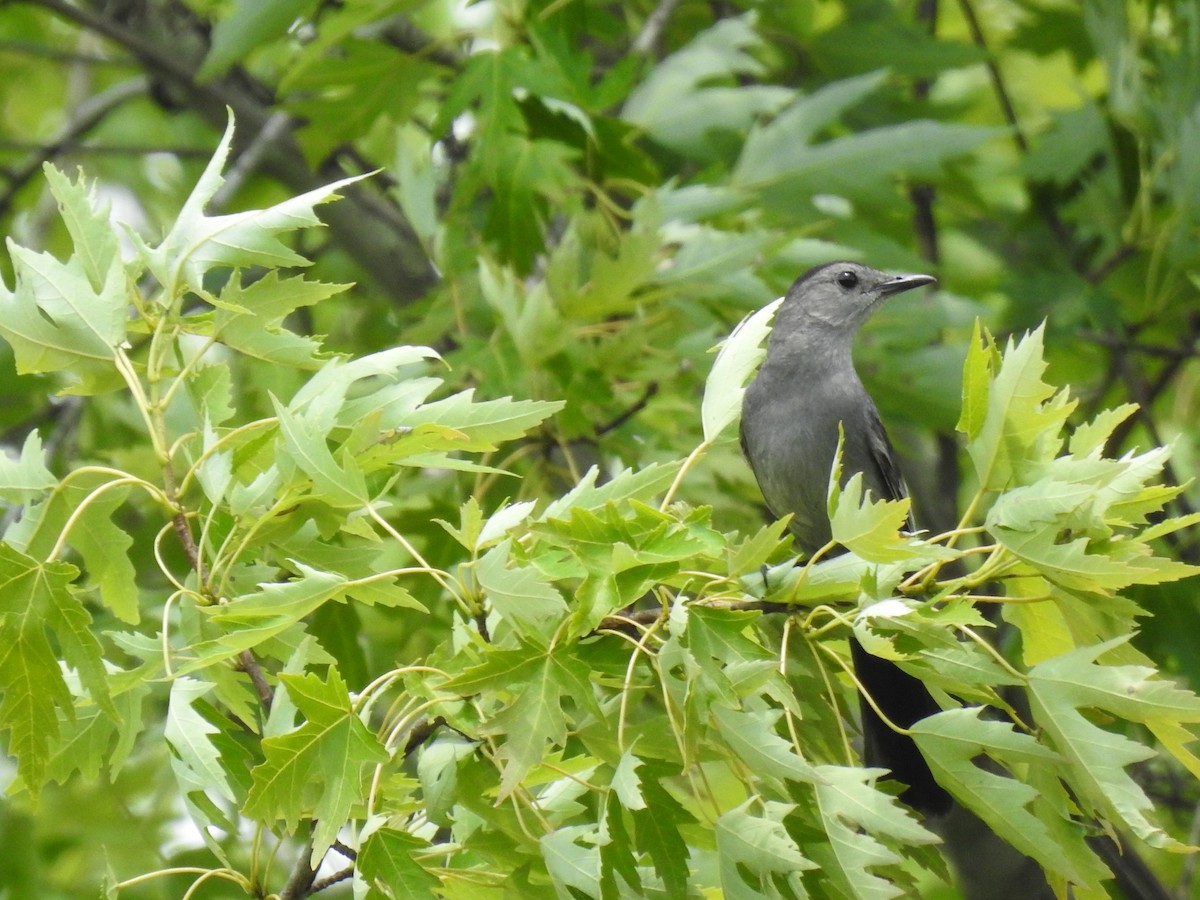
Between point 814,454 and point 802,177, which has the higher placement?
point 802,177

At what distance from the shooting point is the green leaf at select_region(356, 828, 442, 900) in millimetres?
2156

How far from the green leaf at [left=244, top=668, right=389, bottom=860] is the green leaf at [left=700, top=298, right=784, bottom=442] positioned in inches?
31.4

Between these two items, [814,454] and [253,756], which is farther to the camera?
[814,454]

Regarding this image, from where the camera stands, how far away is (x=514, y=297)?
4.11m

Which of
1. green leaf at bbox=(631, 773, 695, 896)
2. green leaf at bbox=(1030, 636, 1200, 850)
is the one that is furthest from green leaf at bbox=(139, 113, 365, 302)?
green leaf at bbox=(1030, 636, 1200, 850)

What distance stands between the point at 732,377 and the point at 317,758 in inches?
38.3

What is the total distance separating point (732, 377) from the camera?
248 centimetres

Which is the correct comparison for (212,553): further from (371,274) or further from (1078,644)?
(371,274)

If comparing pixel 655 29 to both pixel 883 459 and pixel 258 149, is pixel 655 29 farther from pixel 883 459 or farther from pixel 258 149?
pixel 883 459

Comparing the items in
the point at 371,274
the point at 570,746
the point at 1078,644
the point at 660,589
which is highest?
the point at 660,589

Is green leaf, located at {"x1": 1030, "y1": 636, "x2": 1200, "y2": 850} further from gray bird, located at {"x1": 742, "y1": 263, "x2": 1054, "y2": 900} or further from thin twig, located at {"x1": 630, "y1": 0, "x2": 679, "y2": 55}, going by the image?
thin twig, located at {"x1": 630, "y1": 0, "x2": 679, "y2": 55}

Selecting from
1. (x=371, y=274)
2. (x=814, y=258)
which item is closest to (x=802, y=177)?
(x=814, y=258)

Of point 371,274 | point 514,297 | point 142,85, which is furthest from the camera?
point 142,85

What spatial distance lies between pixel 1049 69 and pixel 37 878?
26.6 feet
